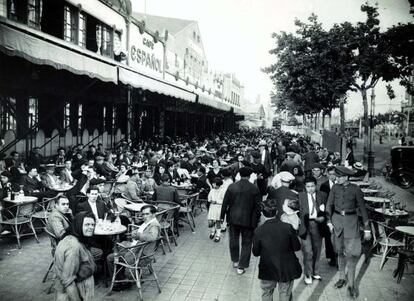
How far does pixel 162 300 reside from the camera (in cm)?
546

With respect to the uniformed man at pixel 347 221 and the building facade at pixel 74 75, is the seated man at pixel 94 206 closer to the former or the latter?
the building facade at pixel 74 75

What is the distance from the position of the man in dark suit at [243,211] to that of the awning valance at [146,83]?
6398 mm

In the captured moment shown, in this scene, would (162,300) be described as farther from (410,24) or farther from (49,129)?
(49,129)

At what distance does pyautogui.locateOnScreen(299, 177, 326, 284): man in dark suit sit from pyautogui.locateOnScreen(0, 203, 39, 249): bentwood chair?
5.15m

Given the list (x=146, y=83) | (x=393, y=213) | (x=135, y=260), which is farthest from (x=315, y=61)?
(x=135, y=260)

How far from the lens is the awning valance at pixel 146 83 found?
11.7 m

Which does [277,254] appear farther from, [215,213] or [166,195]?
[166,195]

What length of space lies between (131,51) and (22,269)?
538 inches

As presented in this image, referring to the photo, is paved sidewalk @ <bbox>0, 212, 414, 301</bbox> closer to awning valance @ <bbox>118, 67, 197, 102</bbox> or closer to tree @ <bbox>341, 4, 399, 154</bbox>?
awning valance @ <bbox>118, 67, 197, 102</bbox>

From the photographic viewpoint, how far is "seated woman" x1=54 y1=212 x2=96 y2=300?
13.1 feet

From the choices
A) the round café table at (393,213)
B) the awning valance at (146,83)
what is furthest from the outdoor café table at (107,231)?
the awning valance at (146,83)

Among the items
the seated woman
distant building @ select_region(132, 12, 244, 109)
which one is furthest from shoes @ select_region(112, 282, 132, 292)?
distant building @ select_region(132, 12, 244, 109)

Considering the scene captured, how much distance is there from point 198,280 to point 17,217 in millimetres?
3937

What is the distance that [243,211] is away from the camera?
6.43 meters
